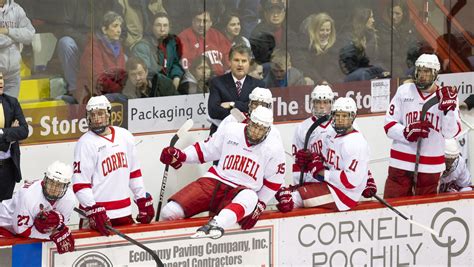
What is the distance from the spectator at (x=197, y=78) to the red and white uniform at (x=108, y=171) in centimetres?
191

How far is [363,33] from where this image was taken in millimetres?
13969

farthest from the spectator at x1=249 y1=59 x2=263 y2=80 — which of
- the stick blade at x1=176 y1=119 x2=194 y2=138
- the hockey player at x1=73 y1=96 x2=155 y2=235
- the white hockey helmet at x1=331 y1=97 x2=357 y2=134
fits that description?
the hockey player at x1=73 y1=96 x2=155 y2=235

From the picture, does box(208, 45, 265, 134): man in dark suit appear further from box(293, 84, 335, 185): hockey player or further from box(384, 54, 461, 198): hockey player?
box(384, 54, 461, 198): hockey player

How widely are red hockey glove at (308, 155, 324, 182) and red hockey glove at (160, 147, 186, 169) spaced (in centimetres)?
84

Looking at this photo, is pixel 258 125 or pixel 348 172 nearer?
pixel 258 125

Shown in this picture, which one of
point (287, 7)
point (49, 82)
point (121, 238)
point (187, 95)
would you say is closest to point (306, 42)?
point (287, 7)

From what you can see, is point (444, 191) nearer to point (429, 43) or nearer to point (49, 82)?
point (429, 43)

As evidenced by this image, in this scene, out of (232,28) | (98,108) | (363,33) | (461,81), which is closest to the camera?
(98,108)

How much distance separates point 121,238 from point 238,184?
960 millimetres

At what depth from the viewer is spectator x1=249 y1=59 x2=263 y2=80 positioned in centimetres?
1336

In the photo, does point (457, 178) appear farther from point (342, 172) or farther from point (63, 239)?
point (63, 239)

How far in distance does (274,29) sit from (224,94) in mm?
1131

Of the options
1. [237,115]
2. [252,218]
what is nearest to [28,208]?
[252,218]

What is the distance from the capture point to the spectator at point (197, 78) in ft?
42.5
